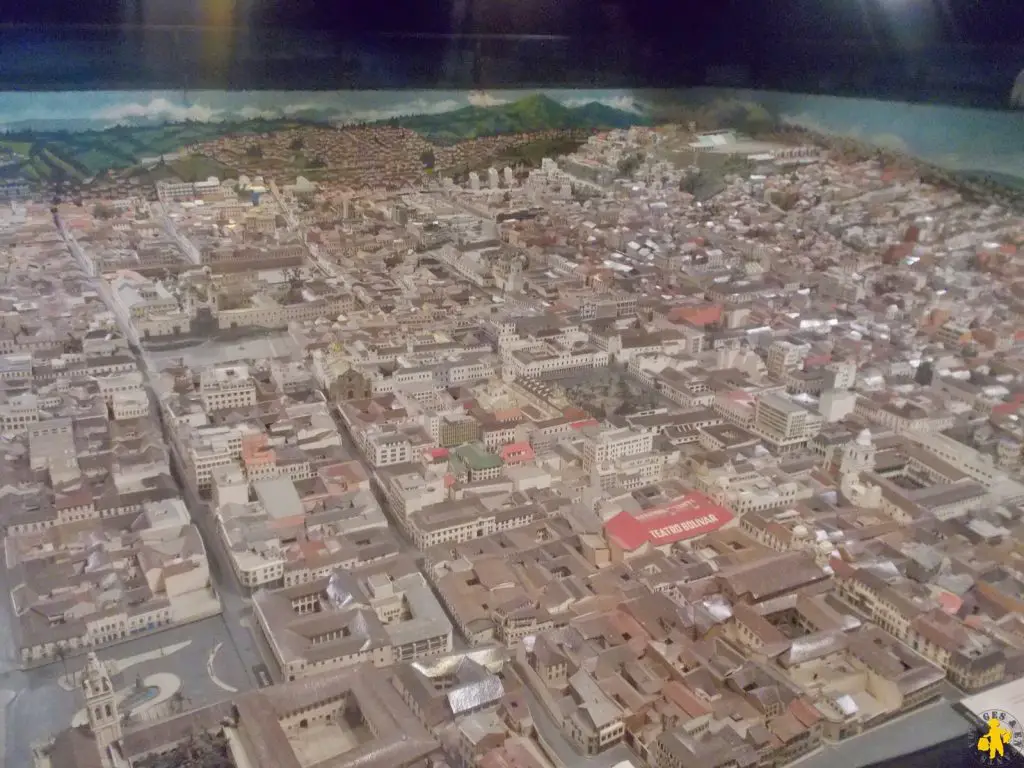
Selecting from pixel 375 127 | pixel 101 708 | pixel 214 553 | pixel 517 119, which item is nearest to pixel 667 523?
pixel 214 553

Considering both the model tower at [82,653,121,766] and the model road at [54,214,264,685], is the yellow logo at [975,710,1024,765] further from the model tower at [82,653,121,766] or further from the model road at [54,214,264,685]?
the model tower at [82,653,121,766]

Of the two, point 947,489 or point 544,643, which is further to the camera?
point 947,489

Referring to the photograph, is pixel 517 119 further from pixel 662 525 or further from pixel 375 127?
pixel 662 525

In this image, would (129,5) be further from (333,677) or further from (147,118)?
(333,677)

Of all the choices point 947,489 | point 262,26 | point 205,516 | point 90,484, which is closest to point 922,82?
point 947,489

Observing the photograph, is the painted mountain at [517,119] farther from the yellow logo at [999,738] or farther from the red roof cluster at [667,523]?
the yellow logo at [999,738]

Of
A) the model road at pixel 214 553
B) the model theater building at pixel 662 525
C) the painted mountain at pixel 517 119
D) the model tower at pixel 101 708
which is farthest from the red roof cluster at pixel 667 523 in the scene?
the painted mountain at pixel 517 119
